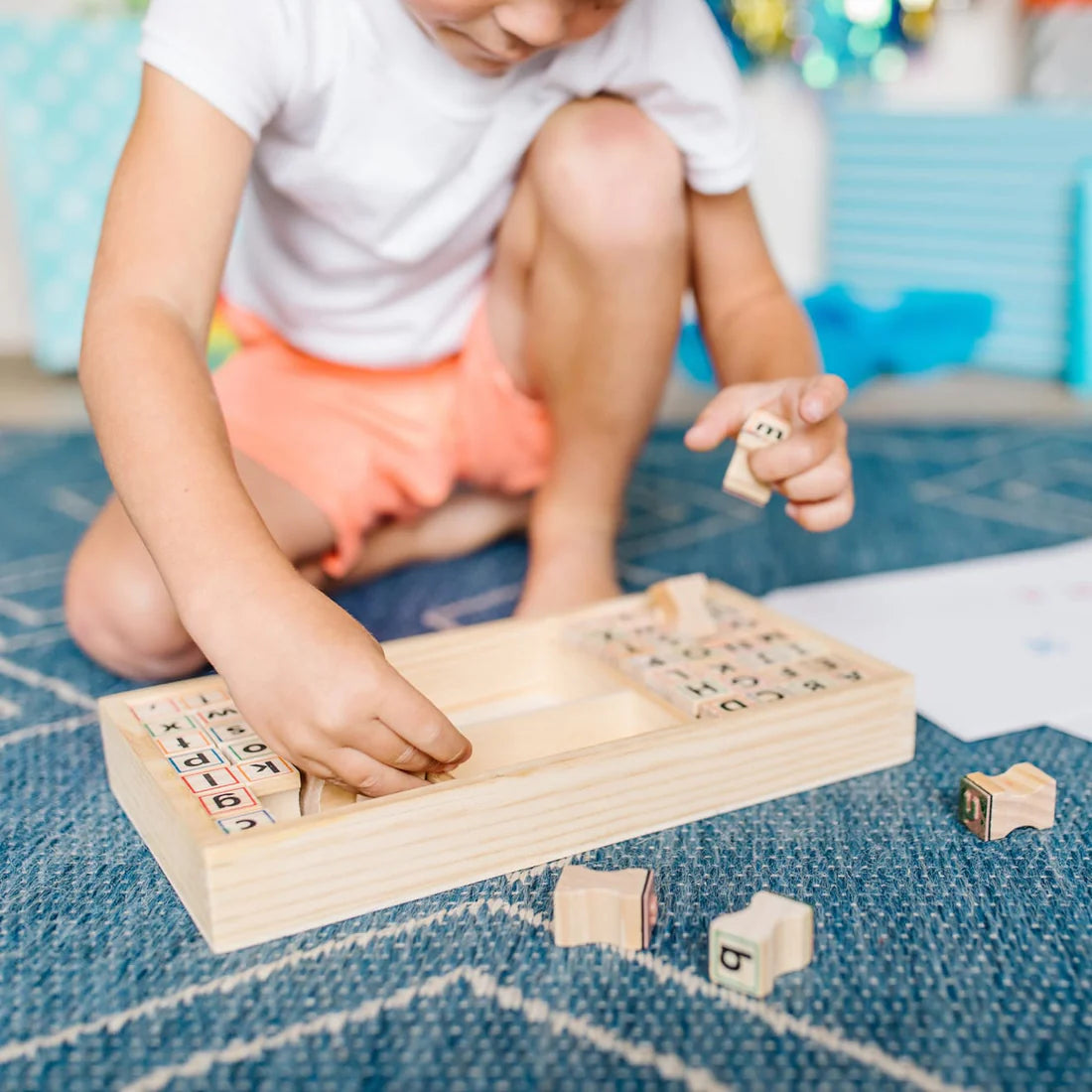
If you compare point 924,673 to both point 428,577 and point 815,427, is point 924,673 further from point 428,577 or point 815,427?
point 428,577

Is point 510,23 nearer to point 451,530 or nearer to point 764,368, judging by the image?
point 764,368

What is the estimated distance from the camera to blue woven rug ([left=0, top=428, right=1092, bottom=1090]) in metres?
0.49

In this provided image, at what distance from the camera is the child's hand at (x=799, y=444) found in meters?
0.72

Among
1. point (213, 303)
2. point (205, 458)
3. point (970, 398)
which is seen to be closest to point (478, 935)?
A: point (205, 458)

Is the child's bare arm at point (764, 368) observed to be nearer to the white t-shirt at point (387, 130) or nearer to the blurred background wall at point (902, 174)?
the white t-shirt at point (387, 130)

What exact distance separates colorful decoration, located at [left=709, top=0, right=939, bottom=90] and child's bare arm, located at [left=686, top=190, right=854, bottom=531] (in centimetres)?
133

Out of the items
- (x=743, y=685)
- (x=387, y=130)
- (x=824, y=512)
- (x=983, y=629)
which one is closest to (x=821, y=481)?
(x=824, y=512)

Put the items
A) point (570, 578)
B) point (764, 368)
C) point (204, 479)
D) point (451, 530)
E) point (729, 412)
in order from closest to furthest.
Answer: point (204, 479), point (729, 412), point (764, 368), point (570, 578), point (451, 530)

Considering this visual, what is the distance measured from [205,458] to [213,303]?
0.15 m

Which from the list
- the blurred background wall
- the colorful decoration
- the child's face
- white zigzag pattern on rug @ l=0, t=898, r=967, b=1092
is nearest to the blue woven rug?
white zigzag pattern on rug @ l=0, t=898, r=967, b=1092

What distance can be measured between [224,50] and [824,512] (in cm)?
45

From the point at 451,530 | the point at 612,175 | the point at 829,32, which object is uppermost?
the point at 829,32

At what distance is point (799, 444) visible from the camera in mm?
718

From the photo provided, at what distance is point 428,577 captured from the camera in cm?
114
